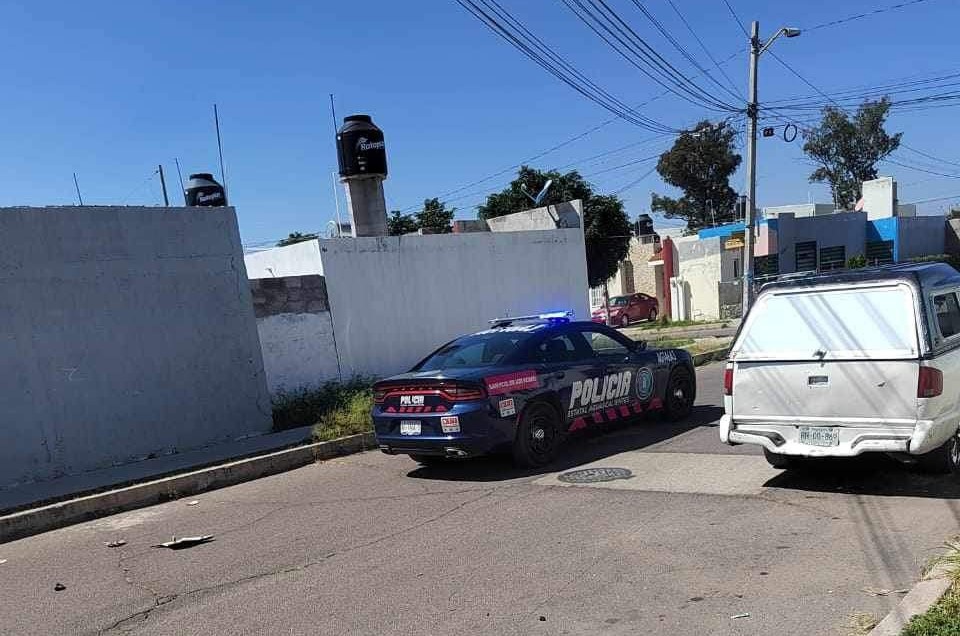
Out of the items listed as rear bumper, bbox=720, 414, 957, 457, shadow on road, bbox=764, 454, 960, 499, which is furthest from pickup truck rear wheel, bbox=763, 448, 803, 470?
rear bumper, bbox=720, 414, 957, 457

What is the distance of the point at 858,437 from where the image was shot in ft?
19.1

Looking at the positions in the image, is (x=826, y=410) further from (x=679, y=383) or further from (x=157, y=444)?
(x=157, y=444)

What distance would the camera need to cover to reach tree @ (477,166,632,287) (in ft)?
86.1

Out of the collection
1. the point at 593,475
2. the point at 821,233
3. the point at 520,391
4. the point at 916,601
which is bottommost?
the point at 593,475

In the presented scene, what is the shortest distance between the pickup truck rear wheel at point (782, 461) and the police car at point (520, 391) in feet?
7.25

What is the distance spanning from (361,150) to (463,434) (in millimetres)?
10317

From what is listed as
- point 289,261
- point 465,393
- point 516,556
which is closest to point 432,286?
point 289,261

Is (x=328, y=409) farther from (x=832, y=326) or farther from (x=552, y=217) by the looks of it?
(x=552, y=217)

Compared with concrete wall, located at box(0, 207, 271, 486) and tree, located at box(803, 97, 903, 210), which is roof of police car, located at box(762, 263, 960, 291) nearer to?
concrete wall, located at box(0, 207, 271, 486)

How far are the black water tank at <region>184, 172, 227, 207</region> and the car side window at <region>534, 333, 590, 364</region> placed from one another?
12727 mm

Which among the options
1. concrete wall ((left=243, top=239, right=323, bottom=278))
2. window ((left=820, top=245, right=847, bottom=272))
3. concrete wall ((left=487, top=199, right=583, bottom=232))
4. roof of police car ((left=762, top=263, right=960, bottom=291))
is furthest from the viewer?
window ((left=820, top=245, right=847, bottom=272))

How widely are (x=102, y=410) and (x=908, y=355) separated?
9.08 m

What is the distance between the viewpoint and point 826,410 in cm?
597

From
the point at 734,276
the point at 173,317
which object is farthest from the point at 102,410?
the point at 734,276
